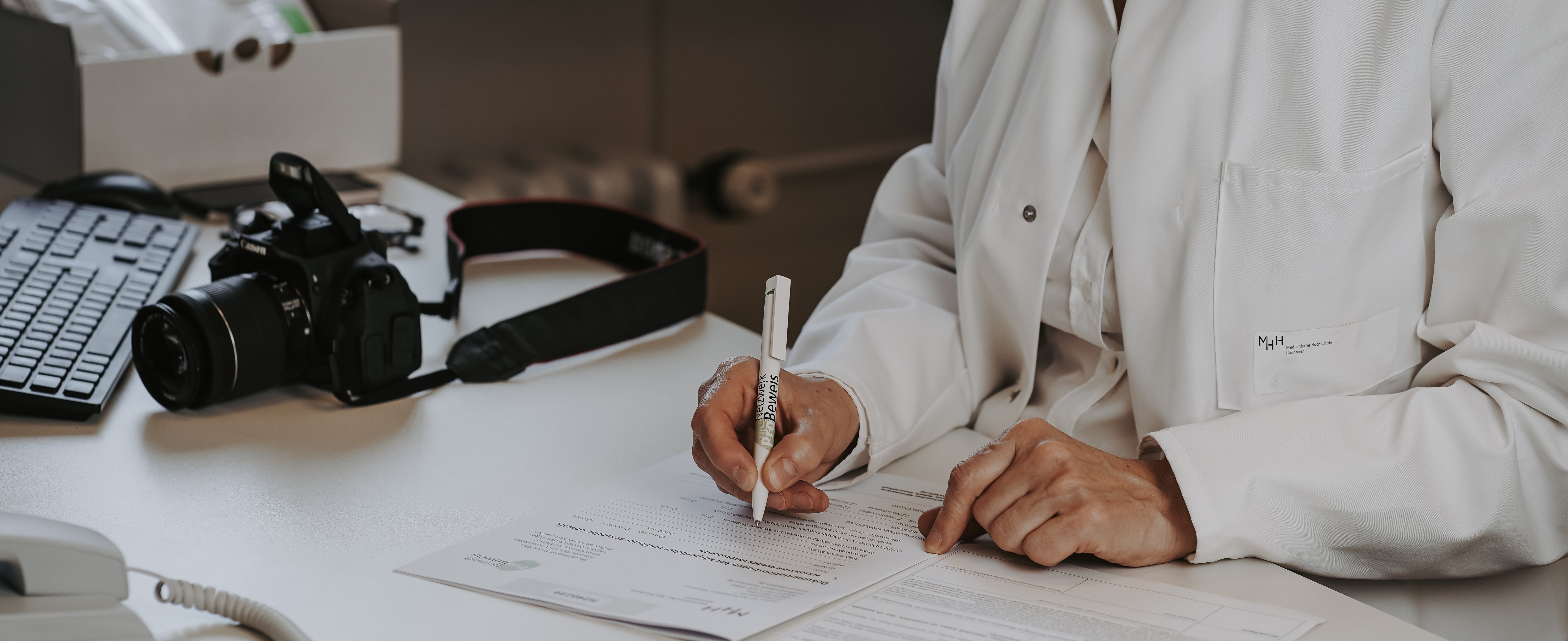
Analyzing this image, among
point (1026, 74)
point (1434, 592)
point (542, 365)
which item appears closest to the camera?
point (1434, 592)

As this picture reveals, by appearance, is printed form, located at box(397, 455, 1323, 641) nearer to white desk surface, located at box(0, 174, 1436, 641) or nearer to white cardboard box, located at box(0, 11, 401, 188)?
white desk surface, located at box(0, 174, 1436, 641)

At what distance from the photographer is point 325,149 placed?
4.85ft

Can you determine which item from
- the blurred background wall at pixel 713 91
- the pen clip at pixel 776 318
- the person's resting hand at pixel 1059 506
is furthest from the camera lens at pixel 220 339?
the blurred background wall at pixel 713 91

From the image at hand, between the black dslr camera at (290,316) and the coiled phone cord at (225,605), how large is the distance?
10.9 inches

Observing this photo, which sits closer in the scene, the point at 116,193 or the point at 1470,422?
the point at 1470,422

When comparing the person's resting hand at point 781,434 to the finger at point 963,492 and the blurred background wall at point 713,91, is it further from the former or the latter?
the blurred background wall at point 713,91

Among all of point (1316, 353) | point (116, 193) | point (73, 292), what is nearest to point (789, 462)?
point (1316, 353)

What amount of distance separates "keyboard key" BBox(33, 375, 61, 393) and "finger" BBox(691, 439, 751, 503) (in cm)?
49

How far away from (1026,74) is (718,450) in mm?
400

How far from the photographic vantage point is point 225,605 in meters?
0.57

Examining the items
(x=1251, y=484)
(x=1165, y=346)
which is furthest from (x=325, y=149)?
(x=1251, y=484)

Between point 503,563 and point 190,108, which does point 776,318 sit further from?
point 190,108

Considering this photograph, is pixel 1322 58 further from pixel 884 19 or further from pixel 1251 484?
pixel 884 19

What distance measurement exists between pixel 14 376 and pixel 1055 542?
751 mm
